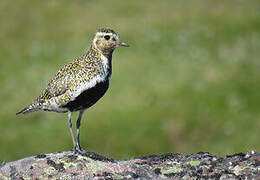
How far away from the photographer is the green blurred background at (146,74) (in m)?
26.9

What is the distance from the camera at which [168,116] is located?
28234 mm

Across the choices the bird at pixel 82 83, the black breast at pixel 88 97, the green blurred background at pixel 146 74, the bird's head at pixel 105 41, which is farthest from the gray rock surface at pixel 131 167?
the green blurred background at pixel 146 74

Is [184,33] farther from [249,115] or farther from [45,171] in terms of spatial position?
[45,171]

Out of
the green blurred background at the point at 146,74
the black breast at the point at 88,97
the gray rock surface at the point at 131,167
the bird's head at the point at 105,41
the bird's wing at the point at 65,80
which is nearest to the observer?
the gray rock surface at the point at 131,167

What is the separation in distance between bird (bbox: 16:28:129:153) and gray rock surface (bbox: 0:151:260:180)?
722mm

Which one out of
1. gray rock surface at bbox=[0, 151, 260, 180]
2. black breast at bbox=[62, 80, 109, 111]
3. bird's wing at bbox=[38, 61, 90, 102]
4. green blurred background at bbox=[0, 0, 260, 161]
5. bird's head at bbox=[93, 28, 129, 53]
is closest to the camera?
gray rock surface at bbox=[0, 151, 260, 180]

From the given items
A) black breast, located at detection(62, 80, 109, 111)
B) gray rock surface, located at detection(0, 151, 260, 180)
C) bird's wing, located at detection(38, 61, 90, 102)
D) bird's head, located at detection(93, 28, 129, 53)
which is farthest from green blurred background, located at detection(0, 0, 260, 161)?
gray rock surface, located at detection(0, 151, 260, 180)

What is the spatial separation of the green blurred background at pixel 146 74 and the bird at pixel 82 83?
15.4 m

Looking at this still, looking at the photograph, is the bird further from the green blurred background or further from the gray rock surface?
the green blurred background

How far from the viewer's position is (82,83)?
1022 cm

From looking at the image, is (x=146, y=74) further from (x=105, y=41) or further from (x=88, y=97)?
(x=88, y=97)

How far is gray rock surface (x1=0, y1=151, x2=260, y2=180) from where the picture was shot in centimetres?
888

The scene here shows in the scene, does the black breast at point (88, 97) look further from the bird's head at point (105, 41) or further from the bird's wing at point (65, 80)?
the bird's head at point (105, 41)

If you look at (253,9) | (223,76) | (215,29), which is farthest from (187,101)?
(253,9)
